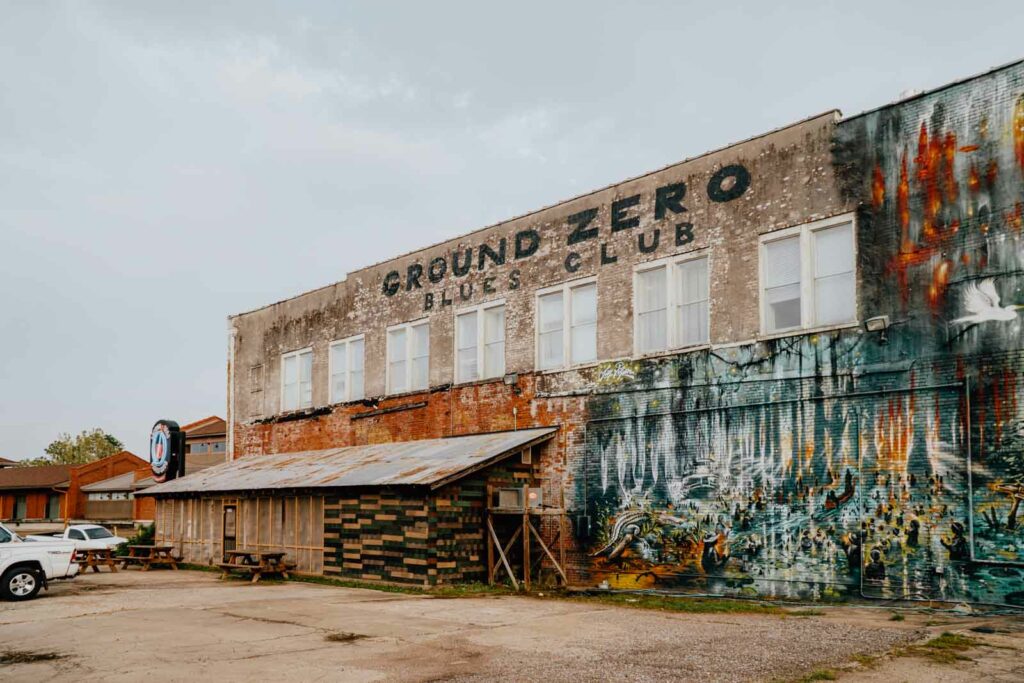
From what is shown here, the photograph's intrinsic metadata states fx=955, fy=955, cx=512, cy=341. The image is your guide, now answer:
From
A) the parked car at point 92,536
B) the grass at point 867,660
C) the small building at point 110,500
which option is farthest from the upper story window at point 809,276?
the small building at point 110,500

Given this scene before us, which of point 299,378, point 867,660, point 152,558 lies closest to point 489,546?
point 867,660

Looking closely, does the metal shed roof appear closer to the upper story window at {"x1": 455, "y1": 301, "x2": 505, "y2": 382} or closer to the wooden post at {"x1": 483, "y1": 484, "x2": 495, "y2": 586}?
the wooden post at {"x1": 483, "y1": 484, "x2": 495, "y2": 586}

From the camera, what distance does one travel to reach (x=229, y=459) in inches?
1249

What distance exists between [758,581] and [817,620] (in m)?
2.67

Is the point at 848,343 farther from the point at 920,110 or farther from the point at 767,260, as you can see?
the point at 920,110

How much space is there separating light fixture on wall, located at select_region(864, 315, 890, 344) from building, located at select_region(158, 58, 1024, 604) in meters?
0.04

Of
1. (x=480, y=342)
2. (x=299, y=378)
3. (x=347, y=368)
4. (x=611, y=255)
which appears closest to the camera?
(x=611, y=255)

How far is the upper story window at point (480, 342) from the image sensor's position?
2262 cm

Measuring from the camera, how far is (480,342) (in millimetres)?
22859

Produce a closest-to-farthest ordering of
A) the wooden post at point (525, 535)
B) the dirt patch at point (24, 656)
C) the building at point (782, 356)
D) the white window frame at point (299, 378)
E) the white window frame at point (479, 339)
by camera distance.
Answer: the dirt patch at point (24, 656) → the building at point (782, 356) → the wooden post at point (525, 535) → the white window frame at point (479, 339) → the white window frame at point (299, 378)

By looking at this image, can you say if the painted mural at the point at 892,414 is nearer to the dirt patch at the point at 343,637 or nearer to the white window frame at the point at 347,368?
the dirt patch at the point at 343,637

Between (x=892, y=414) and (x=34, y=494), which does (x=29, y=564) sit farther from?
(x=34, y=494)

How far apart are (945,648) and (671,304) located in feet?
29.5

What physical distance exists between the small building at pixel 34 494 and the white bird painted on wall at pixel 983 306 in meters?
62.8
